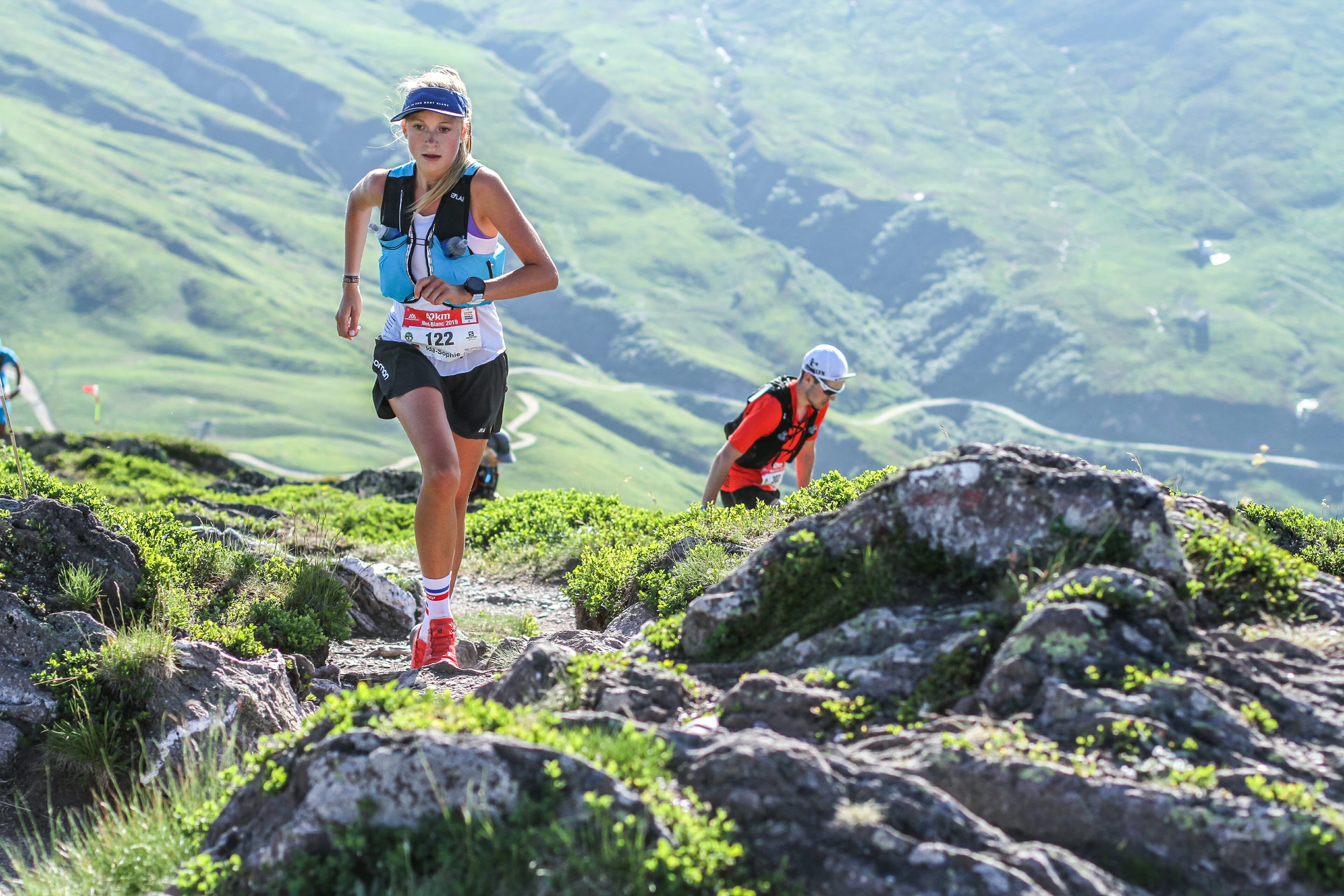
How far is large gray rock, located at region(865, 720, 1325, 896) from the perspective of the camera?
3629mm

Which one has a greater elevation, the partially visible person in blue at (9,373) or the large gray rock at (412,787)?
the large gray rock at (412,787)

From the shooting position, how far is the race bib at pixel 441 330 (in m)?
7.34

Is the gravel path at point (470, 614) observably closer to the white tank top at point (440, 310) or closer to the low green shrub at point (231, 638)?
the low green shrub at point (231, 638)

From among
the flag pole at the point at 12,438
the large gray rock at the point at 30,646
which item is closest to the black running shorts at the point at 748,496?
the flag pole at the point at 12,438

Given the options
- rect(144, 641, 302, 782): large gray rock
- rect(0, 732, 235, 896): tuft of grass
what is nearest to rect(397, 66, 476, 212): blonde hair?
rect(144, 641, 302, 782): large gray rock

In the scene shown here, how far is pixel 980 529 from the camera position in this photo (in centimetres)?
506

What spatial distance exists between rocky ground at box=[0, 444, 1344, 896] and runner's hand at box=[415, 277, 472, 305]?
2770 millimetres

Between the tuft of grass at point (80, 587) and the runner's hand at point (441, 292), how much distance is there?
108 inches

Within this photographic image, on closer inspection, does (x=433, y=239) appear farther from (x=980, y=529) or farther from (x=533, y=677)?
(x=980, y=529)

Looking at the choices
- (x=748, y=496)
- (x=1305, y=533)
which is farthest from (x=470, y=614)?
(x=1305, y=533)

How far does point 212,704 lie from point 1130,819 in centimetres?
487

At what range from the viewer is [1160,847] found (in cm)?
372

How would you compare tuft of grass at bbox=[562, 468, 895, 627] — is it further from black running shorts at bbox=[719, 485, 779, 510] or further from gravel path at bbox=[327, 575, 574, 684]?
black running shorts at bbox=[719, 485, 779, 510]

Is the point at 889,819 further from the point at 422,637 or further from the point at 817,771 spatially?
the point at 422,637
